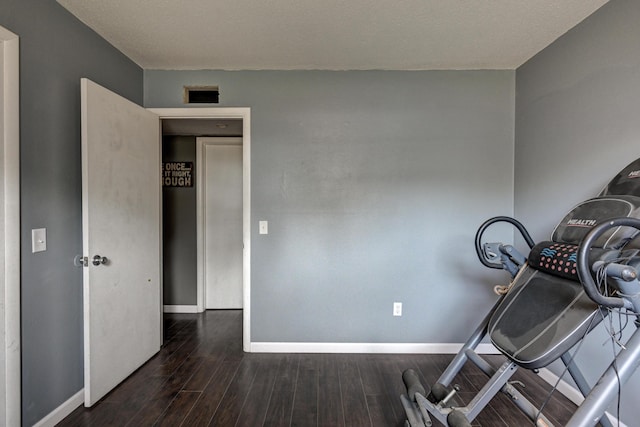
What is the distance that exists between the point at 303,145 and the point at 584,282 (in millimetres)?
2093

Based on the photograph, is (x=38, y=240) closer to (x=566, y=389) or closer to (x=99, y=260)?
(x=99, y=260)

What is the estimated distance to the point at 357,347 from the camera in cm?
262

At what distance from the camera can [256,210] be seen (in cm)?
262

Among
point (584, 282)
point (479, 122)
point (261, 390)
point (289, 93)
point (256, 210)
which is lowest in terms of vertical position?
point (261, 390)

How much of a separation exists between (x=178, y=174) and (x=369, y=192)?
2446 millimetres

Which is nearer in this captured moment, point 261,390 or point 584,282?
point 584,282

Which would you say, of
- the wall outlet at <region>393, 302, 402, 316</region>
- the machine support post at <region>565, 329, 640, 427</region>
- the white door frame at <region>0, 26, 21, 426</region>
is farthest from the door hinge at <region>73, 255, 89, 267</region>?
the machine support post at <region>565, 329, 640, 427</region>

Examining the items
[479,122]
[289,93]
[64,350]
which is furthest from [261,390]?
[479,122]

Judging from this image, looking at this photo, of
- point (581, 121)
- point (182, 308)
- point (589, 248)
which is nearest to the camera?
point (589, 248)

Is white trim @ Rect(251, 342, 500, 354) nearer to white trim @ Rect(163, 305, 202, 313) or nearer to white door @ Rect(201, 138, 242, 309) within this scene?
white door @ Rect(201, 138, 242, 309)

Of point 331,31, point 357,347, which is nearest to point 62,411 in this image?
point 357,347

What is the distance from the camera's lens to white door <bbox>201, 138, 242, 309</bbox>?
3699 millimetres

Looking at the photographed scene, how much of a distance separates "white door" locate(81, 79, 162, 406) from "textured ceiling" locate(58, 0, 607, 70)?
1.59 feet

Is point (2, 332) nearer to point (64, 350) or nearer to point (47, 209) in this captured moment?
point (64, 350)
